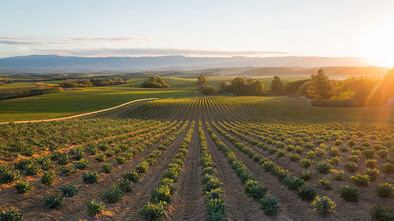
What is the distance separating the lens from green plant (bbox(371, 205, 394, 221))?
27.7ft

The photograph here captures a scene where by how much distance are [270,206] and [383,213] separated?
483cm

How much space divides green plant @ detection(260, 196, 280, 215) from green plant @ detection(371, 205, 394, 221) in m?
4.25

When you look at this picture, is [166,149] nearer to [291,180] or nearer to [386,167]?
[291,180]

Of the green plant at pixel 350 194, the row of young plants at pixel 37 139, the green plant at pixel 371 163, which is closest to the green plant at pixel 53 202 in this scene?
the row of young plants at pixel 37 139

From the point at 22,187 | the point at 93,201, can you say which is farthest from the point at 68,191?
the point at 93,201

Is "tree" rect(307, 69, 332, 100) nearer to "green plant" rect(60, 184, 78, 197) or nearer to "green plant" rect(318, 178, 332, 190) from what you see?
"green plant" rect(318, 178, 332, 190)

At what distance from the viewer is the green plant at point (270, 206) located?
1019 cm

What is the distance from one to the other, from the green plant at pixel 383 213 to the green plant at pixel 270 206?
167 inches

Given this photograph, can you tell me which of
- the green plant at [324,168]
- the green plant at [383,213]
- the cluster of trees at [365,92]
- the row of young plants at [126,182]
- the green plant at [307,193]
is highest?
the cluster of trees at [365,92]

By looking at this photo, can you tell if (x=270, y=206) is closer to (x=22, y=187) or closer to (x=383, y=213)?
(x=383, y=213)

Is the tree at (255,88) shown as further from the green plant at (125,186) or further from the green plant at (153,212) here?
the green plant at (153,212)

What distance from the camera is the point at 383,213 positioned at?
8625mm

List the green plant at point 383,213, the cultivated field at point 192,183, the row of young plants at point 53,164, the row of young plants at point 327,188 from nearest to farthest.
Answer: the green plant at point 383,213
the row of young plants at point 327,188
the cultivated field at point 192,183
the row of young plants at point 53,164

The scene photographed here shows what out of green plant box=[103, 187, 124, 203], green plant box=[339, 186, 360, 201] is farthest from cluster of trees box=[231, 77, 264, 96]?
green plant box=[103, 187, 124, 203]
